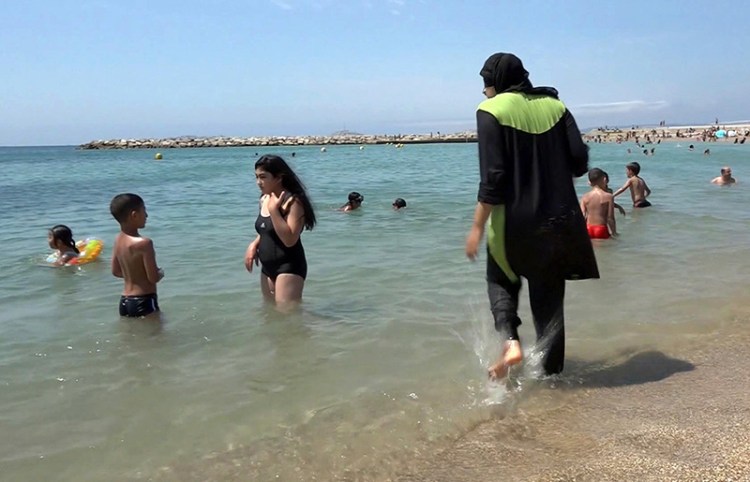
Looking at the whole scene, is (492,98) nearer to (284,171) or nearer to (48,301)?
(284,171)

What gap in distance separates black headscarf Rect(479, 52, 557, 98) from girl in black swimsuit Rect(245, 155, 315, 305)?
202 centimetres

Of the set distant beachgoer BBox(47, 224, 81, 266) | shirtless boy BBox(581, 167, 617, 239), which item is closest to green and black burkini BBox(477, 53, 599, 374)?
shirtless boy BBox(581, 167, 617, 239)

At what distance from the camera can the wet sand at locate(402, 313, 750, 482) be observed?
269 centimetres

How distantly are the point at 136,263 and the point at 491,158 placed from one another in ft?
9.97

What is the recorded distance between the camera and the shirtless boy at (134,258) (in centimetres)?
484

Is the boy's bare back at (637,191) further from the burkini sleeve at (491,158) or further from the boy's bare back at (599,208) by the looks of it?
the burkini sleeve at (491,158)

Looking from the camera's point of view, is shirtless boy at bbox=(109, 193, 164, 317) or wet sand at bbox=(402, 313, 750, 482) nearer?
wet sand at bbox=(402, 313, 750, 482)

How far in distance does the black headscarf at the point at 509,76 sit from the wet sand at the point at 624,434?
1.68 meters

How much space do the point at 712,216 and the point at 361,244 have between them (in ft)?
21.3

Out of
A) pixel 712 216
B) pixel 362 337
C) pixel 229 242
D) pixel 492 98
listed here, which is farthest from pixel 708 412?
pixel 712 216

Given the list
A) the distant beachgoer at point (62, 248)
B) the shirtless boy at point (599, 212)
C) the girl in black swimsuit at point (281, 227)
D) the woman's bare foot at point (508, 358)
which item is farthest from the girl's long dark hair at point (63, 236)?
the shirtless boy at point (599, 212)

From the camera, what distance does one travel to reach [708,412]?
320 cm

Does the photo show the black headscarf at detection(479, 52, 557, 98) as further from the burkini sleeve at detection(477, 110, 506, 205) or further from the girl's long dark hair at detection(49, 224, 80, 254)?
the girl's long dark hair at detection(49, 224, 80, 254)

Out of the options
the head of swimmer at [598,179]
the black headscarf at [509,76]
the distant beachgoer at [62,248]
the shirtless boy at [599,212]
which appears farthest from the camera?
the head of swimmer at [598,179]
